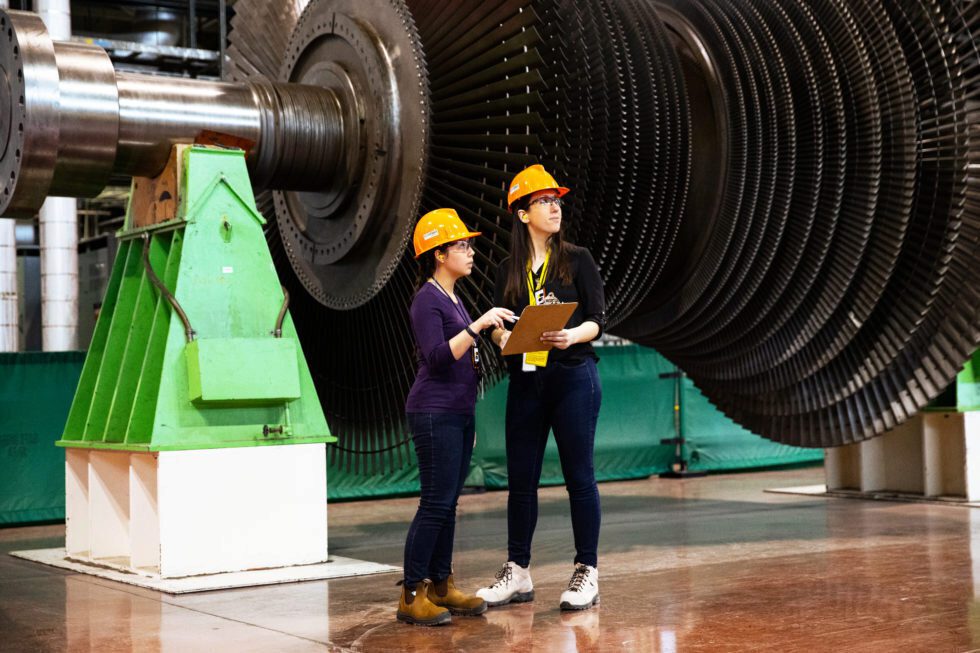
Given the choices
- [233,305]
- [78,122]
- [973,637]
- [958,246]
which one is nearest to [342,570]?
[233,305]

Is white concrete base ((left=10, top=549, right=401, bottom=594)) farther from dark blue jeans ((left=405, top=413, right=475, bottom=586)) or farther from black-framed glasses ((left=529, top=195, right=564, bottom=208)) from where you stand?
black-framed glasses ((left=529, top=195, right=564, bottom=208))

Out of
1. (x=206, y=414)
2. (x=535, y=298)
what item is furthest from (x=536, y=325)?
(x=206, y=414)

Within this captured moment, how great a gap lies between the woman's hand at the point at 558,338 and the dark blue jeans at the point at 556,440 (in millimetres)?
172

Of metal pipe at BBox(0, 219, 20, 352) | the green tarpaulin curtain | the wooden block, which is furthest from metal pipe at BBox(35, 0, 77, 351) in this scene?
the wooden block

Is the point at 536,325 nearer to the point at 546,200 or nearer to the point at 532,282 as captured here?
the point at 532,282

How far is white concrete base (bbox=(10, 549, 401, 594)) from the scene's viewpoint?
15.0 ft

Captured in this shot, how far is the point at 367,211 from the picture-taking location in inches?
211

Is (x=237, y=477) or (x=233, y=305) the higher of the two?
(x=233, y=305)

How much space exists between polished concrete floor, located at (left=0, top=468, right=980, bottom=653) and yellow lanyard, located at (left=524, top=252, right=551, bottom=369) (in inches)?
32.1

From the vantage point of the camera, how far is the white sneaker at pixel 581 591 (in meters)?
3.92

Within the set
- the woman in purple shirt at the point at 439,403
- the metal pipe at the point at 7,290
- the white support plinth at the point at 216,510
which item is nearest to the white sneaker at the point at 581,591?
the woman in purple shirt at the point at 439,403

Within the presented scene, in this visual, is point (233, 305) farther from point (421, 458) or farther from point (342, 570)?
point (421, 458)

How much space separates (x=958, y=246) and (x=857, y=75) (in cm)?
89

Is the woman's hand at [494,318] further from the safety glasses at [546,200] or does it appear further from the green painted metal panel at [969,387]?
the green painted metal panel at [969,387]
